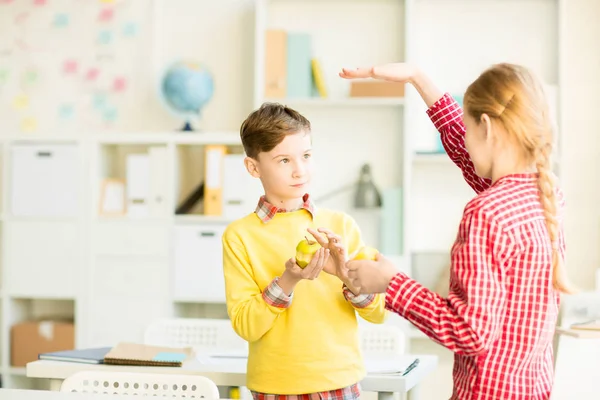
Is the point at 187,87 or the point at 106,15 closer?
the point at 187,87

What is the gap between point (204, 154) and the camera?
4234 millimetres

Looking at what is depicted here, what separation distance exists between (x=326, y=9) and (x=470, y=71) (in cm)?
78

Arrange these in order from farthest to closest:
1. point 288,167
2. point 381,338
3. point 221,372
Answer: point 381,338 → point 221,372 → point 288,167

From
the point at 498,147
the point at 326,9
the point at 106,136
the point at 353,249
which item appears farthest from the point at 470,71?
the point at 498,147

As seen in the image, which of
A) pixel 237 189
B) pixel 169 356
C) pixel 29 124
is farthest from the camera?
pixel 29 124

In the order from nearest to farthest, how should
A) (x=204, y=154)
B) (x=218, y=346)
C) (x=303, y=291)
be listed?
(x=303, y=291)
(x=218, y=346)
(x=204, y=154)

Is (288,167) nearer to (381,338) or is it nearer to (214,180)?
(381,338)

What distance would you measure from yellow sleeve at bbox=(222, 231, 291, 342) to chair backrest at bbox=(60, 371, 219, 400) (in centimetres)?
16

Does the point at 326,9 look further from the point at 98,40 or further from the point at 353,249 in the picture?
the point at 353,249

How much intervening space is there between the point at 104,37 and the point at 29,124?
623 mm

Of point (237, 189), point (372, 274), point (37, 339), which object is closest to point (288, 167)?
point (372, 274)

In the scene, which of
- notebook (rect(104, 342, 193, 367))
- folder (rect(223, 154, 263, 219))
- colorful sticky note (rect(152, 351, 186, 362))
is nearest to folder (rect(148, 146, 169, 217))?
folder (rect(223, 154, 263, 219))

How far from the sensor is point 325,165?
4.18 m

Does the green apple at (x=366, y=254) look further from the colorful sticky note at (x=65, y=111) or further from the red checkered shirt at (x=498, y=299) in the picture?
the colorful sticky note at (x=65, y=111)
